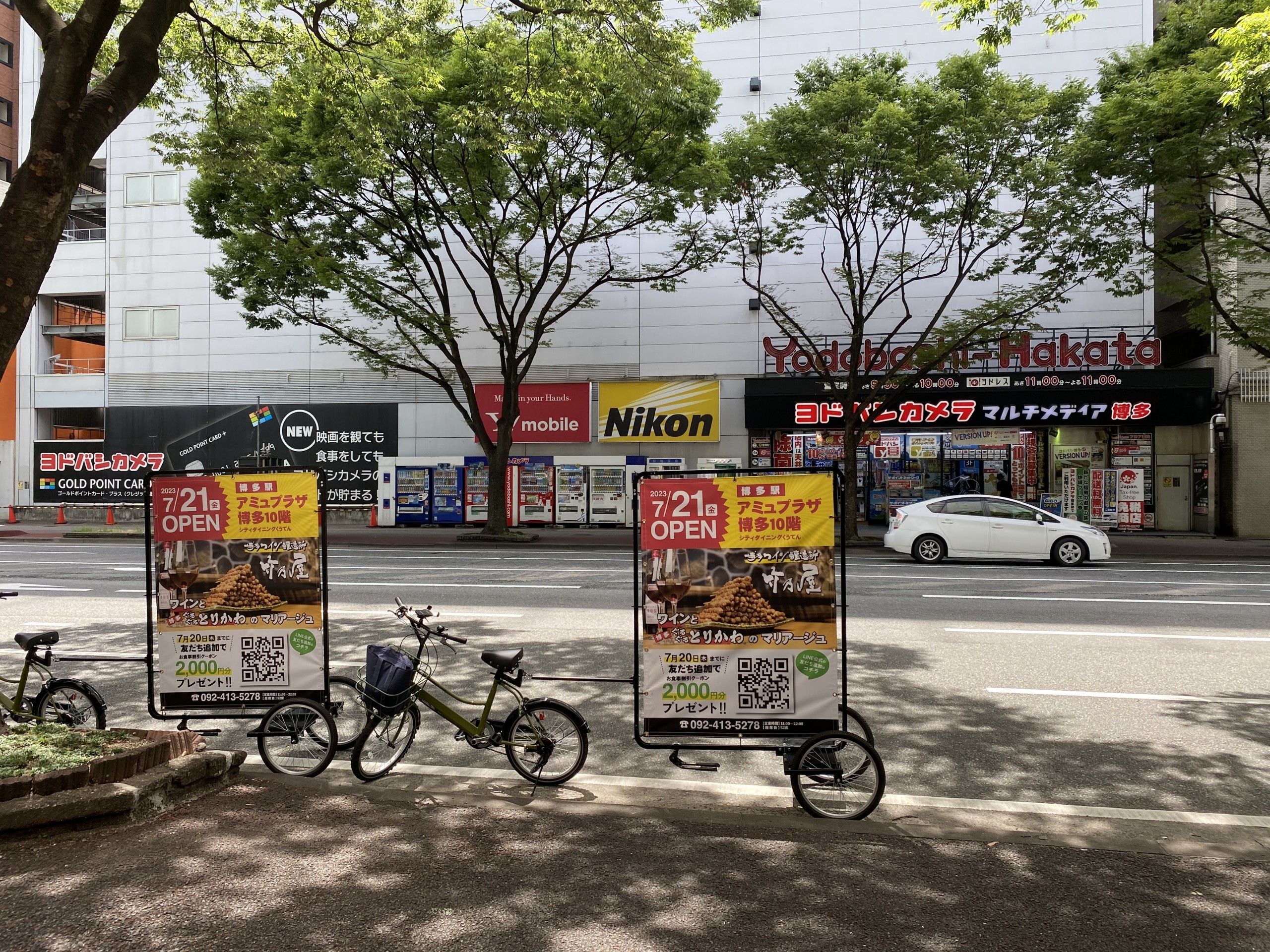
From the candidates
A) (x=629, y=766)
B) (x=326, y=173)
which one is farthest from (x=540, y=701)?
(x=326, y=173)

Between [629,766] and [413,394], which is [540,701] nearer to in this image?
[629,766]

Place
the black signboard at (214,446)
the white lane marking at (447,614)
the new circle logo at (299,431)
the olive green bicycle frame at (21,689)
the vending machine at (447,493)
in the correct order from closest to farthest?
the olive green bicycle frame at (21,689) < the white lane marking at (447,614) < the vending machine at (447,493) < the black signboard at (214,446) < the new circle logo at (299,431)

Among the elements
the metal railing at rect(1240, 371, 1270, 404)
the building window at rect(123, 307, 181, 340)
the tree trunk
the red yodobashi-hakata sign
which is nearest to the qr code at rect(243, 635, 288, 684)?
the tree trunk

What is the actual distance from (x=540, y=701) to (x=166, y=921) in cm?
227

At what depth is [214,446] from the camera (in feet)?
95.5

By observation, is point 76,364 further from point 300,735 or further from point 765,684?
point 765,684

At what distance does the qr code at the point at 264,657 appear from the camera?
221 inches

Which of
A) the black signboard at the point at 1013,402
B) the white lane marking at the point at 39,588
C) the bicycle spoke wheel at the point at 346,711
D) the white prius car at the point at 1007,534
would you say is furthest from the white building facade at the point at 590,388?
the bicycle spoke wheel at the point at 346,711

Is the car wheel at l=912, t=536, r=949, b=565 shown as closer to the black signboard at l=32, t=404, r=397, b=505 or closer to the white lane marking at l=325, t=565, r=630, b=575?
the white lane marking at l=325, t=565, r=630, b=575

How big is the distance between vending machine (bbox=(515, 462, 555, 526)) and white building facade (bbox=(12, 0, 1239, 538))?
277 millimetres

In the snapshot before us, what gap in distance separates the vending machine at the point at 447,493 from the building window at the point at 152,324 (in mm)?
11615

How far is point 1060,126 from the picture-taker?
18281 millimetres

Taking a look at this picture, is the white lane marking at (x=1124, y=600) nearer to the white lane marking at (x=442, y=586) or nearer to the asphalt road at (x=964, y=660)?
the asphalt road at (x=964, y=660)

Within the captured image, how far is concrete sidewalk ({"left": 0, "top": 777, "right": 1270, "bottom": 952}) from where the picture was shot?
340 centimetres
